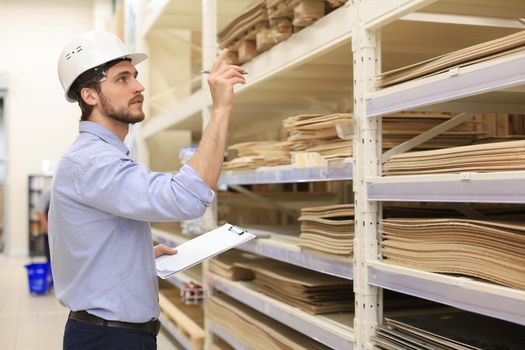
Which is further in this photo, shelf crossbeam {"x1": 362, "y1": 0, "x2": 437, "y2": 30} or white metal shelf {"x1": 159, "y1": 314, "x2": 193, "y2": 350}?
white metal shelf {"x1": 159, "y1": 314, "x2": 193, "y2": 350}

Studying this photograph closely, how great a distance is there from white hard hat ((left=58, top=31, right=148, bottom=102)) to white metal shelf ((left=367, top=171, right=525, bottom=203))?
1033mm

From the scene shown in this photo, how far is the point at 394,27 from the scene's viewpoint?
264 cm

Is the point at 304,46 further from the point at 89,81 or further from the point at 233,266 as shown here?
the point at 233,266

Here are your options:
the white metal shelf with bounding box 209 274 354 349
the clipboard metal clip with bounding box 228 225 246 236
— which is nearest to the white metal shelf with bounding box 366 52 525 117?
the clipboard metal clip with bounding box 228 225 246 236

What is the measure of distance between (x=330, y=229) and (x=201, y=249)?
619 mm

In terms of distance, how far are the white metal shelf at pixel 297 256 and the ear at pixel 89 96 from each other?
1.12m

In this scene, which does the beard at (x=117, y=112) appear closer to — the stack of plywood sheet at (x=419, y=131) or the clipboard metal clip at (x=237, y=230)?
the clipboard metal clip at (x=237, y=230)

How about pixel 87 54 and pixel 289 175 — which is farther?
pixel 289 175

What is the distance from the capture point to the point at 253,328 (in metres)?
3.85

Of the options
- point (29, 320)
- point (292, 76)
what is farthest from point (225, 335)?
point (29, 320)

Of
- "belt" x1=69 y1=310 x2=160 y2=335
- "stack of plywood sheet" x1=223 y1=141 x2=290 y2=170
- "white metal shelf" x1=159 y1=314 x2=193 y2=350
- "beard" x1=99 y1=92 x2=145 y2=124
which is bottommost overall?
"white metal shelf" x1=159 y1=314 x2=193 y2=350

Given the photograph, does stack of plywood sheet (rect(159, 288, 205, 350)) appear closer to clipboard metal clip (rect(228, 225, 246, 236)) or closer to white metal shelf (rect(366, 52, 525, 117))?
clipboard metal clip (rect(228, 225, 246, 236))

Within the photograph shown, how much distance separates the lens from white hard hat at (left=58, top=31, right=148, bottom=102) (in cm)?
241

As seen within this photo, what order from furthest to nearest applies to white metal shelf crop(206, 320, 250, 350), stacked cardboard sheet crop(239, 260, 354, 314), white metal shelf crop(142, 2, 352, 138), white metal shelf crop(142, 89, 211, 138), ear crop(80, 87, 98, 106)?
white metal shelf crop(142, 89, 211, 138)
white metal shelf crop(206, 320, 250, 350)
stacked cardboard sheet crop(239, 260, 354, 314)
white metal shelf crop(142, 2, 352, 138)
ear crop(80, 87, 98, 106)
